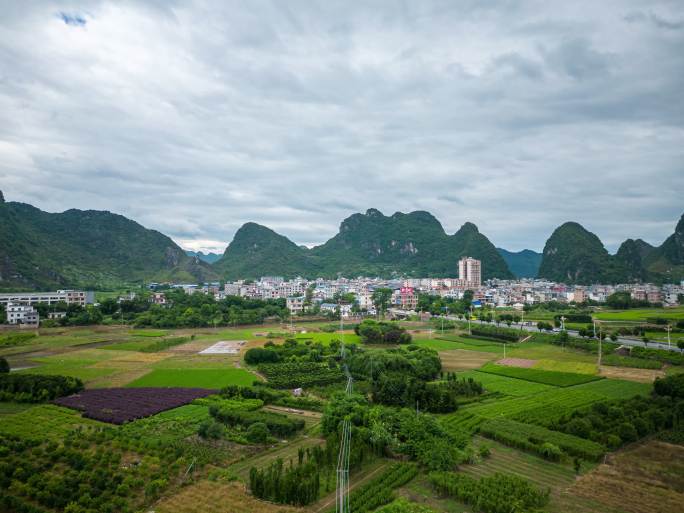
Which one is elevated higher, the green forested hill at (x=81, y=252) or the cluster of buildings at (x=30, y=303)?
the green forested hill at (x=81, y=252)

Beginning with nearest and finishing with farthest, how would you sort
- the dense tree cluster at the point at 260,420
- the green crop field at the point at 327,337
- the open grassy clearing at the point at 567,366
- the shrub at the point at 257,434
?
the shrub at the point at 257,434, the dense tree cluster at the point at 260,420, the open grassy clearing at the point at 567,366, the green crop field at the point at 327,337

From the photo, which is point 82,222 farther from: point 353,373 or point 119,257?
point 353,373

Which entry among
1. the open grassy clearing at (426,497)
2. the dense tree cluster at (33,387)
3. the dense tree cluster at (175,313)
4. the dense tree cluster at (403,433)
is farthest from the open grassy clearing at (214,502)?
the dense tree cluster at (175,313)

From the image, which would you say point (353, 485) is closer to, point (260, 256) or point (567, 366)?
point (567, 366)

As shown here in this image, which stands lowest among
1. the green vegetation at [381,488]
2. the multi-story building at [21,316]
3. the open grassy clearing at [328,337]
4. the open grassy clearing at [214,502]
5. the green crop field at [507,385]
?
the open grassy clearing at [214,502]

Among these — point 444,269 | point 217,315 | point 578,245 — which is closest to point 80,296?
point 217,315

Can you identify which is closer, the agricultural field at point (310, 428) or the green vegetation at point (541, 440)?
the agricultural field at point (310, 428)

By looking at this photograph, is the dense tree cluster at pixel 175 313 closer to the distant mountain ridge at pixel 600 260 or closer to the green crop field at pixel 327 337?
the green crop field at pixel 327 337
